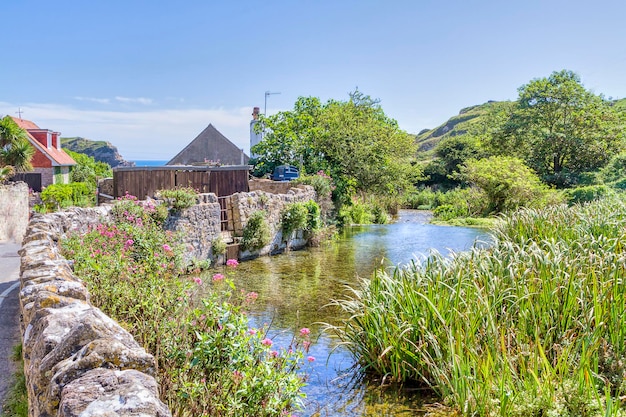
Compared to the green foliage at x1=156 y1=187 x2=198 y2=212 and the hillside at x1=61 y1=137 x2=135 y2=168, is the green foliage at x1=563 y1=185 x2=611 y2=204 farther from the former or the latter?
the hillside at x1=61 y1=137 x2=135 y2=168

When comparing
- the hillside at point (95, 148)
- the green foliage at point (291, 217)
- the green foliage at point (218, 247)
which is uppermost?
the hillside at point (95, 148)

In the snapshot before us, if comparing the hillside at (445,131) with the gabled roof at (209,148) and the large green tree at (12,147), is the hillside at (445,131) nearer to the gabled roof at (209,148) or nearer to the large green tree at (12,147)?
the gabled roof at (209,148)

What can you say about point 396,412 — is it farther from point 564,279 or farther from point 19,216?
point 19,216

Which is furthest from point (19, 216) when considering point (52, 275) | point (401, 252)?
point (52, 275)

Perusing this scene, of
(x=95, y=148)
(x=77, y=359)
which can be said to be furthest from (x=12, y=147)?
(x=95, y=148)

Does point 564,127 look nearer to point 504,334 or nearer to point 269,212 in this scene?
point 269,212

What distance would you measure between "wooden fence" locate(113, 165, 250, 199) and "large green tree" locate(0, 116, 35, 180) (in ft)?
34.9

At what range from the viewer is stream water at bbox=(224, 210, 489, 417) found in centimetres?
568

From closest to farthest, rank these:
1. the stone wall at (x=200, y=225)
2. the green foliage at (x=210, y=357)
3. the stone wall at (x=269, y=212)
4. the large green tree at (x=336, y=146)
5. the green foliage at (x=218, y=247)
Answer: the green foliage at (x=210, y=357) < the stone wall at (x=200, y=225) < the green foliage at (x=218, y=247) < the stone wall at (x=269, y=212) < the large green tree at (x=336, y=146)

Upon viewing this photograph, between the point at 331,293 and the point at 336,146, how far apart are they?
16977 millimetres

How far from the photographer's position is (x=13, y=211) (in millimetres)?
19984

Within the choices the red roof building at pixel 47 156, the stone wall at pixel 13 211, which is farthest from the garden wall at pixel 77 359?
the red roof building at pixel 47 156

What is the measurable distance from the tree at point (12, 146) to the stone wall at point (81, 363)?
73.8ft

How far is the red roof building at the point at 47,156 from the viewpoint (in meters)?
35.2
